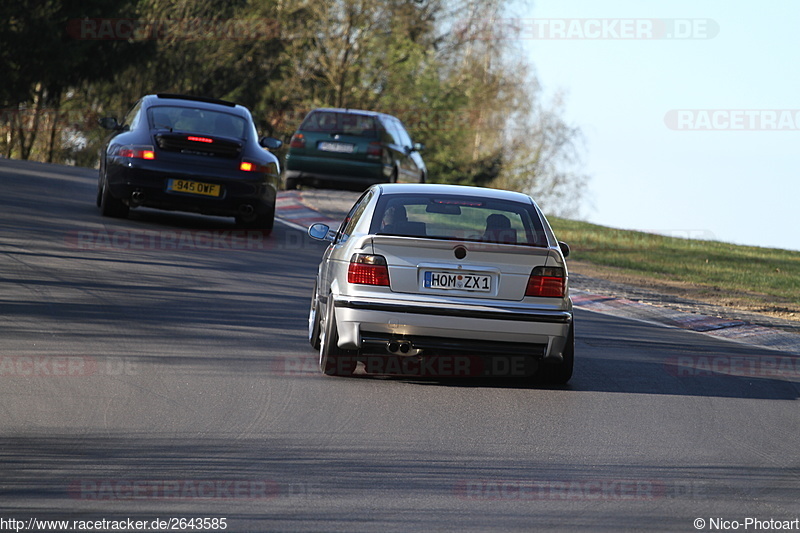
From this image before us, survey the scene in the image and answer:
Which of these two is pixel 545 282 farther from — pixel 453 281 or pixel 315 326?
pixel 315 326

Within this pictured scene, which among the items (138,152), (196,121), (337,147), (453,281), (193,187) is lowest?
(453,281)

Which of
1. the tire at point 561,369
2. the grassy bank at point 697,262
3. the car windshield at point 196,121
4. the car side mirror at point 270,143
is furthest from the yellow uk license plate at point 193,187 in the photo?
the tire at point 561,369

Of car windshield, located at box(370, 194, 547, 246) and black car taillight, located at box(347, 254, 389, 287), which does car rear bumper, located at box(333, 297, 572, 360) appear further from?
car windshield, located at box(370, 194, 547, 246)

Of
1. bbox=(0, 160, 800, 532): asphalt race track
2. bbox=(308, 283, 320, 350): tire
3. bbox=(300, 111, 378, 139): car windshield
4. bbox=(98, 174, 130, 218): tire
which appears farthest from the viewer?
bbox=(300, 111, 378, 139): car windshield

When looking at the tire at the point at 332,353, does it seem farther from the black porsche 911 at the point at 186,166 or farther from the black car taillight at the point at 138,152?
the black car taillight at the point at 138,152

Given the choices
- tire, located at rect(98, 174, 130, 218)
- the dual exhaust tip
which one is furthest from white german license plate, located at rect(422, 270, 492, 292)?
tire, located at rect(98, 174, 130, 218)

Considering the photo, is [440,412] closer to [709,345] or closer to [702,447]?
[702,447]

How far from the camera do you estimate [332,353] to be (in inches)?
343

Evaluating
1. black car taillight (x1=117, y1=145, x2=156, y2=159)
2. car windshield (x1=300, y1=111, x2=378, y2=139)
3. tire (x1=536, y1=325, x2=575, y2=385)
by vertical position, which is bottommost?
tire (x1=536, y1=325, x2=575, y2=385)

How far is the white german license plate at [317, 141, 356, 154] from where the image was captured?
23156 mm

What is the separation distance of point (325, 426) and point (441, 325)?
1.45m

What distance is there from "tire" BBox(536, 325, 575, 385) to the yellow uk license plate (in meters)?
7.39

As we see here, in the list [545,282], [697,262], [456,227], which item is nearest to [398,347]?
[545,282]

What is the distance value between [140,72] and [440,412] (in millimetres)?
41200
